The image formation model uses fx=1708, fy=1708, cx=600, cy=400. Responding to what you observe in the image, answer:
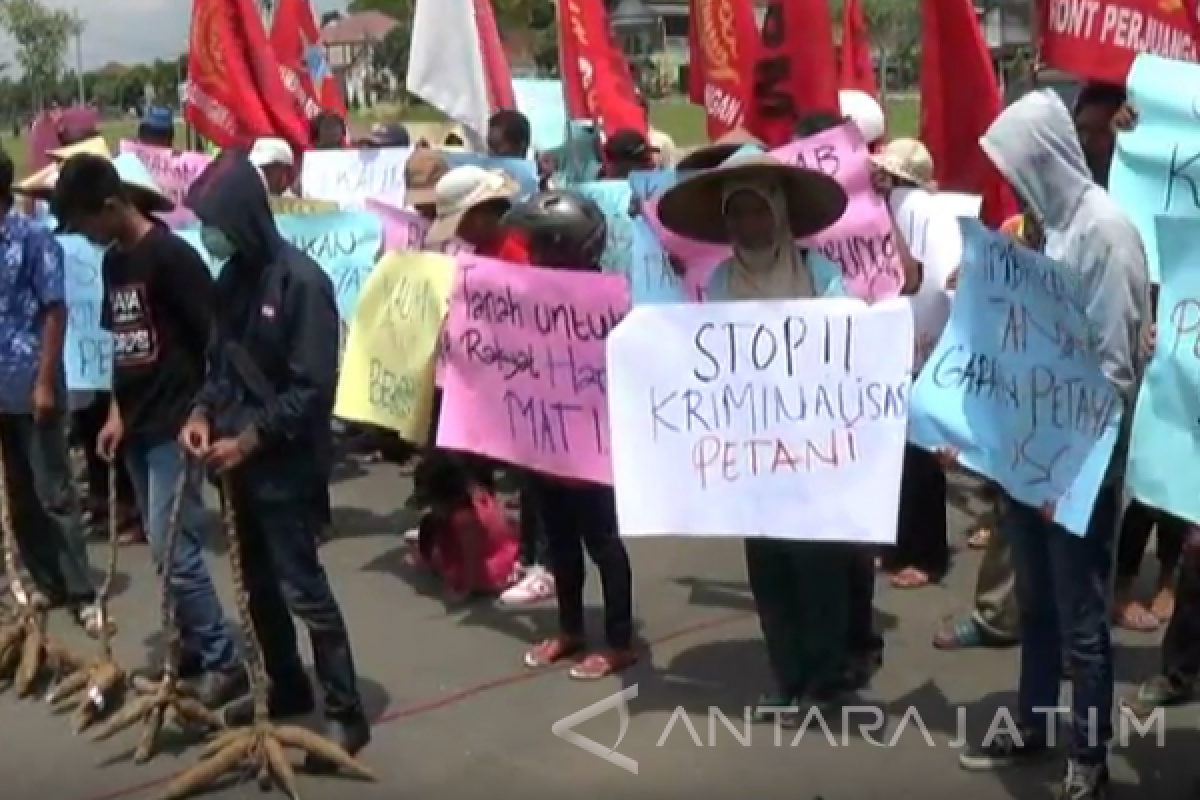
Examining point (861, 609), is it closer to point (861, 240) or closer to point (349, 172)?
point (861, 240)

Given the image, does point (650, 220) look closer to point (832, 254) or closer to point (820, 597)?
point (832, 254)

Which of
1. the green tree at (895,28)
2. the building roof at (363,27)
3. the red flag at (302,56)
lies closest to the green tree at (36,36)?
the building roof at (363,27)

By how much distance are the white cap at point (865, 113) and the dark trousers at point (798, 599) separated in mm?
2606

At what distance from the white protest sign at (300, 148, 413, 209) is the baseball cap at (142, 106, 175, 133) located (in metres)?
1.29

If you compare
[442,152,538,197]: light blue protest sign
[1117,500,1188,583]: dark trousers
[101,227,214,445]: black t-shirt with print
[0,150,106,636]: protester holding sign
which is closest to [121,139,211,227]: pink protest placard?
[442,152,538,197]: light blue protest sign

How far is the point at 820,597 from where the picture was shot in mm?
5426

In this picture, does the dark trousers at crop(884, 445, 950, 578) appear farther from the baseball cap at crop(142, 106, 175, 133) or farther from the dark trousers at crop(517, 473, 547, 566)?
the baseball cap at crop(142, 106, 175, 133)

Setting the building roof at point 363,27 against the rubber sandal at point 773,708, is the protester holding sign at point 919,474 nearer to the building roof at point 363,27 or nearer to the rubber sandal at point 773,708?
the rubber sandal at point 773,708

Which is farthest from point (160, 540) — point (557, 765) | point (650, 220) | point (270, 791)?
point (650, 220)

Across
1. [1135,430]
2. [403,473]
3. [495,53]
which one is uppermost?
[495,53]

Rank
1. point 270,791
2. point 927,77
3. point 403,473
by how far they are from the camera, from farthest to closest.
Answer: point 403,473, point 927,77, point 270,791

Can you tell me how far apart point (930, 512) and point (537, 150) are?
609cm

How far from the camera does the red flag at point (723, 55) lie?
8.38 m

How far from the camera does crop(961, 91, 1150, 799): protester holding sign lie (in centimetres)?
433
